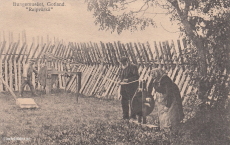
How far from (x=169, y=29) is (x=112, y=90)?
11.1 ft

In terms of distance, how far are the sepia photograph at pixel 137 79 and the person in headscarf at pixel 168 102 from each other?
0.02 m

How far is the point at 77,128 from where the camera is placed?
6461mm

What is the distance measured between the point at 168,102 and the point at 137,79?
1.37 metres

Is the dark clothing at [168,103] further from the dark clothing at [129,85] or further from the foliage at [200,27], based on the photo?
the dark clothing at [129,85]

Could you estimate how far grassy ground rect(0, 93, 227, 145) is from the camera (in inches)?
229

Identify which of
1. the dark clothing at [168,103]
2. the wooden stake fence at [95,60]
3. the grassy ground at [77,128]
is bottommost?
the grassy ground at [77,128]

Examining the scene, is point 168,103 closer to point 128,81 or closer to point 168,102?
point 168,102

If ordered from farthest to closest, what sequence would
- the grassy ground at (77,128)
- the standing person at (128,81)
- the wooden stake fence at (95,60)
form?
the wooden stake fence at (95,60), the standing person at (128,81), the grassy ground at (77,128)

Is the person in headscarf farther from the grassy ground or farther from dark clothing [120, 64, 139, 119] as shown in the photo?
dark clothing [120, 64, 139, 119]

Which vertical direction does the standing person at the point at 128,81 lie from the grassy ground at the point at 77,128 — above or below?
above

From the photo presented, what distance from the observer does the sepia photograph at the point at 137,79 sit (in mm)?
6055

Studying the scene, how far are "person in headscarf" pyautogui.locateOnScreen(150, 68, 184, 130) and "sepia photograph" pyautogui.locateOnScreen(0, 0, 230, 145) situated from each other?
19 mm

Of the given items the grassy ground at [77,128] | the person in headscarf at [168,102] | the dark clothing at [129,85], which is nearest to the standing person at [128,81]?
the dark clothing at [129,85]

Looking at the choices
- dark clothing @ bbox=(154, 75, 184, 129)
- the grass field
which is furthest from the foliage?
the grass field
